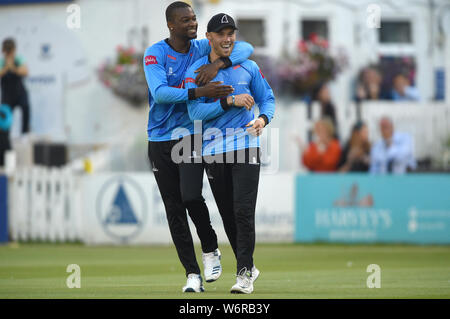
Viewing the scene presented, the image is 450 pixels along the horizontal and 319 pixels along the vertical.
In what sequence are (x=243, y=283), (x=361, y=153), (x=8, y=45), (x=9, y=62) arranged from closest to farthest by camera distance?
(x=243, y=283) < (x=361, y=153) < (x=8, y=45) < (x=9, y=62)

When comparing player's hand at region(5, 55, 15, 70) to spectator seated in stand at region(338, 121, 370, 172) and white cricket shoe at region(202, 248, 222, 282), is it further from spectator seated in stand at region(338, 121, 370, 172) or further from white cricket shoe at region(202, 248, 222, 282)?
white cricket shoe at region(202, 248, 222, 282)

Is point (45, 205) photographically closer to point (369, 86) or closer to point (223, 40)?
point (369, 86)

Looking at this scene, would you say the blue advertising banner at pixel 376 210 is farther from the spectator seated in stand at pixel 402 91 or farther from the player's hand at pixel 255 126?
the player's hand at pixel 255 126

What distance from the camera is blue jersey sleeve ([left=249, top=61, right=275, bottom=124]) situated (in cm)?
796

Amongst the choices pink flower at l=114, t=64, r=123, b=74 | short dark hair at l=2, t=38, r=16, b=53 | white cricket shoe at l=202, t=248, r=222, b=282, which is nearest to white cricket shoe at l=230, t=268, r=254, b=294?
white cricket shoe at l=202, t=248, r=222, b=282

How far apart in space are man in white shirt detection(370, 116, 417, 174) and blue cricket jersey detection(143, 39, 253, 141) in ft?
31.4

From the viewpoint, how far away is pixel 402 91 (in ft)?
66.3

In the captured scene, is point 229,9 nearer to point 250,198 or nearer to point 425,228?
point 425,228

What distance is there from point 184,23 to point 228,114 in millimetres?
895

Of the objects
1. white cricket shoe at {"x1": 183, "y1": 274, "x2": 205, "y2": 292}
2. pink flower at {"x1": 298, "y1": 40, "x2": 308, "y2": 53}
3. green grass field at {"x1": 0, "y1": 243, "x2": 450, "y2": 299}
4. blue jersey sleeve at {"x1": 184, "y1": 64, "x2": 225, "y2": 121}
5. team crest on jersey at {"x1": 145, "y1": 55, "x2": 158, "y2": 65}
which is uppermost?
pink flower at {"x1": 298, "y1": 40, "x2": 308, "y2": 53}

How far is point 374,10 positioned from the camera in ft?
62.4

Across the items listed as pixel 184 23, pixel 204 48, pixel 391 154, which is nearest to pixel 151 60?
pixel 184 23
